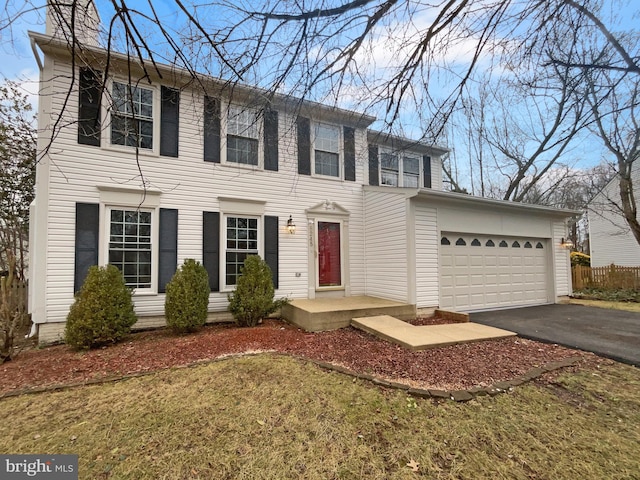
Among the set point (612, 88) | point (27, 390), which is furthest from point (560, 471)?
point (27, 390)

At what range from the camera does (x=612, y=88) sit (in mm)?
3217

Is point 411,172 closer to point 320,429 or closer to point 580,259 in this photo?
point 320,429

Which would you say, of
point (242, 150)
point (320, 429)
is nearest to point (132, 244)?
point (242, 150)

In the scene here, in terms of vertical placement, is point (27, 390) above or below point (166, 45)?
below

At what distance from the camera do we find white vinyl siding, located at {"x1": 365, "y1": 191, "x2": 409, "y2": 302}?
23.1ft

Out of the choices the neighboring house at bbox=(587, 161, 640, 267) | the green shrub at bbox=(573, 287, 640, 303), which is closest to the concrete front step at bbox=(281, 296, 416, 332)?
the green shrub at bbox=(573, 287, 640, 303)

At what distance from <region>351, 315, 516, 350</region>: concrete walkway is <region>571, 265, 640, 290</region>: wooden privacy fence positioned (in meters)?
10.4

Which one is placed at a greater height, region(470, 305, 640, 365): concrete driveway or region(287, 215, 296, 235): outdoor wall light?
region(287, 215, 296, 235): outdoor wall light

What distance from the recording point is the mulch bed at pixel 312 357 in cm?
374

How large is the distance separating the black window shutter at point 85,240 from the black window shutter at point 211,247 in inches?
78.6

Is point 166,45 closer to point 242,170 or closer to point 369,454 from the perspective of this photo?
point 369,454

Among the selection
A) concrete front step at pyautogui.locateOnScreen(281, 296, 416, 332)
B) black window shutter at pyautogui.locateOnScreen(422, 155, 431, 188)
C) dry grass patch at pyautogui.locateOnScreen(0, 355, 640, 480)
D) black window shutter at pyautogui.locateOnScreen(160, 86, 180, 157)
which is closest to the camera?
dry grass patch at pyautogui.locateOnScreen(0, 355, 640, 480)

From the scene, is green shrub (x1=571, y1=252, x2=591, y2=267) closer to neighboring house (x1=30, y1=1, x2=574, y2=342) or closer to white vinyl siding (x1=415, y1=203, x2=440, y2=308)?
neighboring house (x1=30, y1=1, x2=574, y2=342)

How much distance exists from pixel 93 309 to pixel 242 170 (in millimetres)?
4131
